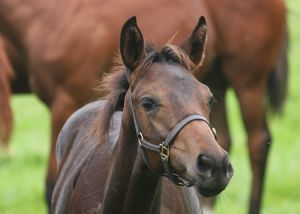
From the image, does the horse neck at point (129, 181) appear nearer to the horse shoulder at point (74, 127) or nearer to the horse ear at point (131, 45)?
the horse ear at point (131, 45)

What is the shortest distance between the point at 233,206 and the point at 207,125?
4.29m

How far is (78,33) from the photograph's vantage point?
716 cm

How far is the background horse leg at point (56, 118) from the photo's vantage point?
6.87m

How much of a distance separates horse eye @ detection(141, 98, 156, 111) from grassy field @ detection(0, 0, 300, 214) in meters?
2.85

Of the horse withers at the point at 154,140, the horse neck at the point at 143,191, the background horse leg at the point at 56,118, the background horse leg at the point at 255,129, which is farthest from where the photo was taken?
the background horse leg at the point at 255,129

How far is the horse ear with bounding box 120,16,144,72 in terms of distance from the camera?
164 inches

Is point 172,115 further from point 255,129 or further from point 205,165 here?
point 255,129

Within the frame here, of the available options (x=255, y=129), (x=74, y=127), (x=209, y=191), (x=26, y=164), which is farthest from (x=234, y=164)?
(x=209, y=191)

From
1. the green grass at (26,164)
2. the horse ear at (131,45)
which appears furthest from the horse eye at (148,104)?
the green grass at (26,164)

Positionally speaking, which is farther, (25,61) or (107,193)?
(25,61)

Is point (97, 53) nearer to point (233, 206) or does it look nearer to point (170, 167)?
point (233, 206)

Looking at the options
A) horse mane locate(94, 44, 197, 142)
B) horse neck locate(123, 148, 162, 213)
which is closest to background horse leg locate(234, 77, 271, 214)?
horse mane locate(94, 44, 197, 142)

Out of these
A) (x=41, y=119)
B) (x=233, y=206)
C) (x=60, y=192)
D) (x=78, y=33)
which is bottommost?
(x=41, y=119)

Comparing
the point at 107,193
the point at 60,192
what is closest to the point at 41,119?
the point at 60,192
